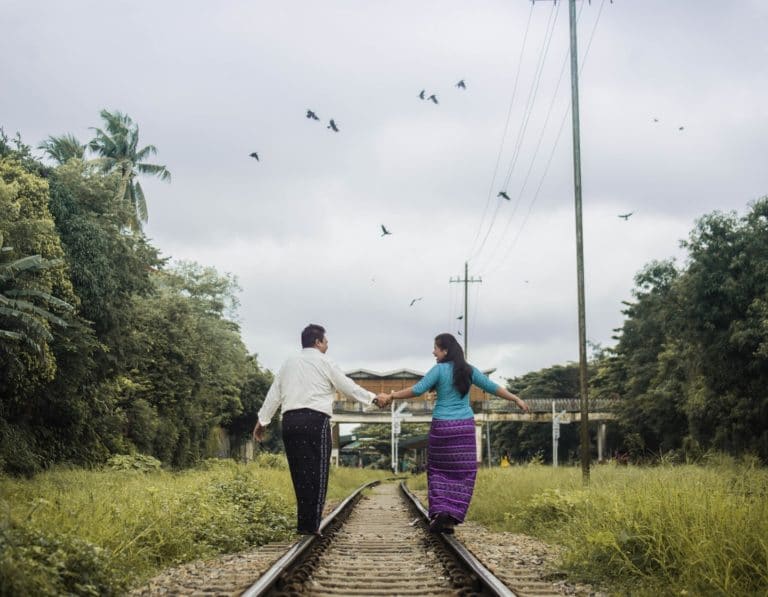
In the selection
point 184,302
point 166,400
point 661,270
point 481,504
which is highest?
point 661,270

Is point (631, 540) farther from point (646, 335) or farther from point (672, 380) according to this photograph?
point (646, 335)

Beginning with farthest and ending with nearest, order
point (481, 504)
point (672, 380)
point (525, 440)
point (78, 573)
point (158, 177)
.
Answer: point (525, 440)
point (158, 177)
point (672, 380)
point (481, 504)
point (78, 573)

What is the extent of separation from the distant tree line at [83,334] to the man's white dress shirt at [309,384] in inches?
403

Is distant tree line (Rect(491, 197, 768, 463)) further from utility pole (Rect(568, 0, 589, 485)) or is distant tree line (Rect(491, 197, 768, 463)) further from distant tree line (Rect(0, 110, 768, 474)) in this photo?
utility pole (Rect(568, 0, 589, 485))

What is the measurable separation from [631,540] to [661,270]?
43.6 meters

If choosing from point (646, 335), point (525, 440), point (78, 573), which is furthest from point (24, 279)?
point (525, 440)

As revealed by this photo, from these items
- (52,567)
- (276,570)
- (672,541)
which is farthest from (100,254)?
(672,541)

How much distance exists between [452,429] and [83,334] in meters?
16.3

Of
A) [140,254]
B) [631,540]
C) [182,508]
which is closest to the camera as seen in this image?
[631,540]

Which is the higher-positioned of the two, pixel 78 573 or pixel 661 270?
pixel 661 270

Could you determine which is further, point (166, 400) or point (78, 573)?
point (166, 400)

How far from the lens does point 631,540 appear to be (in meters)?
6.36

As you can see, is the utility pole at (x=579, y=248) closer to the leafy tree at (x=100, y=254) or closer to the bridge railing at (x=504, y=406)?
the leafy tree at (x=100, y=254)

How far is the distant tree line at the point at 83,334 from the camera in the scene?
18188 millimetres
